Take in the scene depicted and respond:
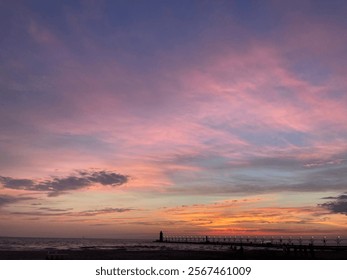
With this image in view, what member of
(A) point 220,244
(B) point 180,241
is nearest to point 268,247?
(A) point 220,244

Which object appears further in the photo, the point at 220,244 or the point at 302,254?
the point at 220,244

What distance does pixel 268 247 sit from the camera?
299 feet
